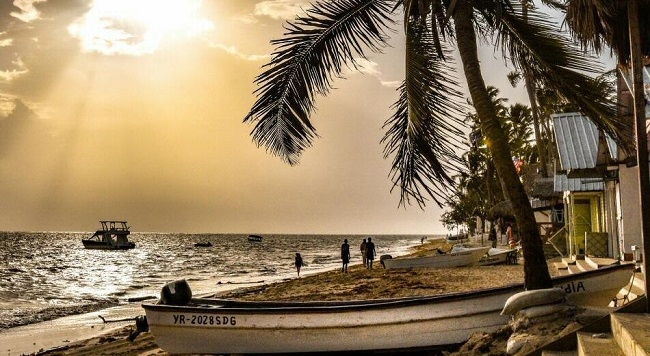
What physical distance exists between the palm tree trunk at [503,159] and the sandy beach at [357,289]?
8199mm

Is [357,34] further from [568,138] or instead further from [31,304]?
[31,304]

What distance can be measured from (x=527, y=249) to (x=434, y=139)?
1.68 m

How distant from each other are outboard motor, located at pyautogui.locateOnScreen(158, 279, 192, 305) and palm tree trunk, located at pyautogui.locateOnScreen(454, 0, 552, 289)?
6.40m

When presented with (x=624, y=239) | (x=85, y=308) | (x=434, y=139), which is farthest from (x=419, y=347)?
(x=85, y=308)

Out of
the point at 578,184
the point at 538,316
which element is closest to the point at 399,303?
the point at 538,316

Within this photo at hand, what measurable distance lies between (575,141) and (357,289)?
9.12 m

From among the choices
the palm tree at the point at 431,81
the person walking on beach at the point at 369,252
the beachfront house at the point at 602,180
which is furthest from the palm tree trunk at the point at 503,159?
the person walking on beach at the point at 369,252

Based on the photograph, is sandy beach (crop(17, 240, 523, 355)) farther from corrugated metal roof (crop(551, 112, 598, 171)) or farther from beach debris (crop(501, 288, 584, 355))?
beach debris (crop(501, 288, 584, 355))

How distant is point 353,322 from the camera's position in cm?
794

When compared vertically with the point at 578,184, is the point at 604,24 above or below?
above

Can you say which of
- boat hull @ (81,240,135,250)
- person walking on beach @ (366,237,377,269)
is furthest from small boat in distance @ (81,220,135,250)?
person walking on beach @ (366,237,377,269)

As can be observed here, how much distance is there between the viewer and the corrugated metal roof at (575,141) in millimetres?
14617

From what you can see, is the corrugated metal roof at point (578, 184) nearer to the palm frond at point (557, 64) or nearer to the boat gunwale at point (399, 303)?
the boat gunwale at point (399, 303)

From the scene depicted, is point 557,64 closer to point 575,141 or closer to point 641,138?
point 641,138
